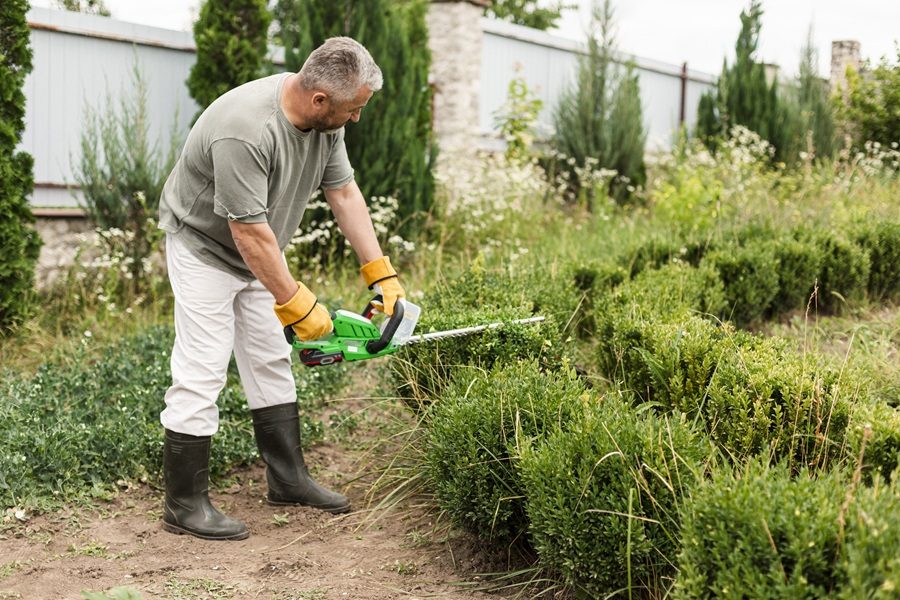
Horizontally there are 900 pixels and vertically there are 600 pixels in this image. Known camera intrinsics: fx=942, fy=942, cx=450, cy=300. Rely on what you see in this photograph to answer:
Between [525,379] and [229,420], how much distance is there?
2.04m

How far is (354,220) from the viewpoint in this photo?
4000mm

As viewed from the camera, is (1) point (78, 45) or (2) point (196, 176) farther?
(1) point (78, 45)

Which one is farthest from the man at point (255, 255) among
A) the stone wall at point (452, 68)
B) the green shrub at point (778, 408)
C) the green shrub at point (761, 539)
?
the stone wall at point (452, 68)

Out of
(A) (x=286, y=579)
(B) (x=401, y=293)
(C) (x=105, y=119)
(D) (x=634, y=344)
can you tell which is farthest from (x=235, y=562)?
(C) (x=105, y=119)

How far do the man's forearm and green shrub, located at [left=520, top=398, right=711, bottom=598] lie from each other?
1172mm

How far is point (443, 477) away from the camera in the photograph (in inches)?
133

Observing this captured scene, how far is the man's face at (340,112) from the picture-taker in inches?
135

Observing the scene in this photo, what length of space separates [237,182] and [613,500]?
172cm

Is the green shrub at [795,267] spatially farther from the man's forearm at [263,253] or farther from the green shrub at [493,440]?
the man's forearm at [263,253]

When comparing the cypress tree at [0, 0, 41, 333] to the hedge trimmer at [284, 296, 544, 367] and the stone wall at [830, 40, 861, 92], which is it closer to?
the hedge trimmer at [284, 296, 544, 367]

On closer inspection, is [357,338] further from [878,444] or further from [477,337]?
[878,444]

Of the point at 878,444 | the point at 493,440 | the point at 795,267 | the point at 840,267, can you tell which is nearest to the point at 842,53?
the point at 840,267

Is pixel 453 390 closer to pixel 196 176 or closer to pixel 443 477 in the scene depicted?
pixel 443 477

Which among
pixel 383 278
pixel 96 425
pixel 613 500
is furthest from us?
pixel 96 425
